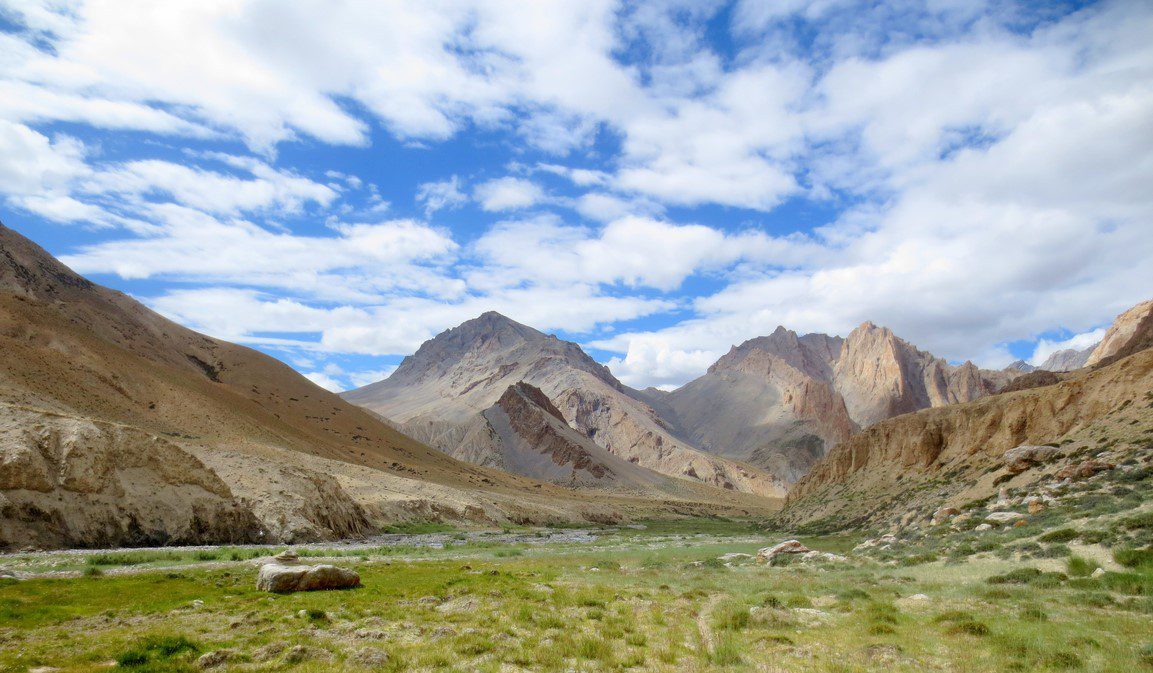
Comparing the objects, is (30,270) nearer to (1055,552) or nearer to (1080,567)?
(1055,552)

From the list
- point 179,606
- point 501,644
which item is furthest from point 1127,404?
point 179,606

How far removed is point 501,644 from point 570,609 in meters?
4.58

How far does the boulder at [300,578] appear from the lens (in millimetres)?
17266

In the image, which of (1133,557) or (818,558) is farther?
(818,558)

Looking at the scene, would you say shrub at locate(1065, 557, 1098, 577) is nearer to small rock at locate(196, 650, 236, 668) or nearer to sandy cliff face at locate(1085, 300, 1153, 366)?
small rock at locate(196, 650, 236, 668)

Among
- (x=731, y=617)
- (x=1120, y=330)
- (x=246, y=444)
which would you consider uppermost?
(x=1120, y=330)

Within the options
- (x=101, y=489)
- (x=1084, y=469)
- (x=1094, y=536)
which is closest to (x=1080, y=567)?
(x=1094, y=536)

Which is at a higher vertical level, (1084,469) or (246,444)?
(246,444)

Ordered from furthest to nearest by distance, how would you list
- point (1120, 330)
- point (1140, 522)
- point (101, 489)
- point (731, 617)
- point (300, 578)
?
point (1120, 330), point (101, 489), point (1140, 522), point (300, 578), point (731, 617)

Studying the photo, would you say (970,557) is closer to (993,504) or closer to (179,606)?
(993,504)

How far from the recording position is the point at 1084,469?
90.8 feet

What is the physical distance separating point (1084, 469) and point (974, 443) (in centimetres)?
2170

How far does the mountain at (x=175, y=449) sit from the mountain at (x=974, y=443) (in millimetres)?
37963

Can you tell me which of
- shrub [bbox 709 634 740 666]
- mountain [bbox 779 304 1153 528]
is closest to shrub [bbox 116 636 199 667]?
shrub [bbox 709 634 740 666]
